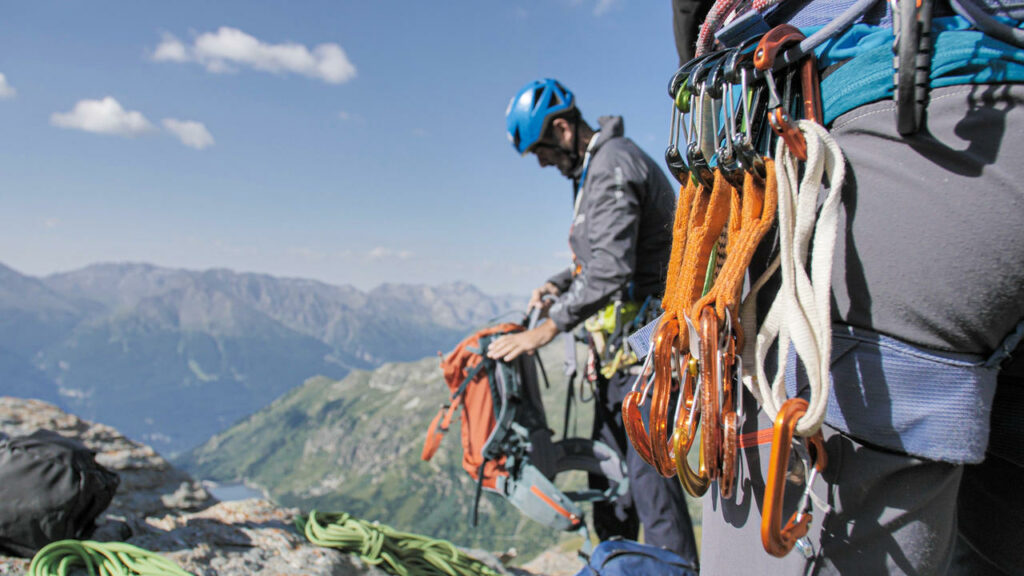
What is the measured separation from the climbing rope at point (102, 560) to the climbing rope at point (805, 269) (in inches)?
→ 135

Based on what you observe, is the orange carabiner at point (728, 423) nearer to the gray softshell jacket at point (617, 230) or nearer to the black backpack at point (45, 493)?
the gray softshell jacket at point (617, 230)

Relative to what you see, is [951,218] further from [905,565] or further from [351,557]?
[351,557]

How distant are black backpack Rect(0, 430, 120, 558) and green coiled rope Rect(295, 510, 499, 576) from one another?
57.3 inches

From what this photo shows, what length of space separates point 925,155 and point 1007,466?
3.87 ft

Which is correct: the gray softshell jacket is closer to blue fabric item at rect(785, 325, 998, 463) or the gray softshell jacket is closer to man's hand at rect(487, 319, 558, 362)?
man's hand at rect(487, 319, 558, 362)

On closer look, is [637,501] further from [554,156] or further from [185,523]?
[185,523]

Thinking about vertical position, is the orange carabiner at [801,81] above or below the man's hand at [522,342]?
above

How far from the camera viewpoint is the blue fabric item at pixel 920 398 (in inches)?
56.3

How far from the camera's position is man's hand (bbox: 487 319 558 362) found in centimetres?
543

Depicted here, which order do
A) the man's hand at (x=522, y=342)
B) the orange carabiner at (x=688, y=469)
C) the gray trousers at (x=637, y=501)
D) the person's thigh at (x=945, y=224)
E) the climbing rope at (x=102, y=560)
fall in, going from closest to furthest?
the person's thigh at (x=945, y=224) → the orange carabiner at (x=688, y=469) → the climbing rope at (x=102, y=560) → the gray trousers at (x=637, y=501) → the man's hand at (x=522, y=342)

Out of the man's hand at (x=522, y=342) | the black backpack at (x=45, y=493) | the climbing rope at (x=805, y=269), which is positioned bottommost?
the black backpack at (x=45, y=493)

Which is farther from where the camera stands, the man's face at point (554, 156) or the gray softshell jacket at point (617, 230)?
the man's face at point (554, 156)

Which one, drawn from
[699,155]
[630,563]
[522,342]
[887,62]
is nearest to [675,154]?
[699,155]

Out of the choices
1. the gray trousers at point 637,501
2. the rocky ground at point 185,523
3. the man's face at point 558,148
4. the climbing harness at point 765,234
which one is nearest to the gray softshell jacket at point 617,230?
the man's face at point 558,148
